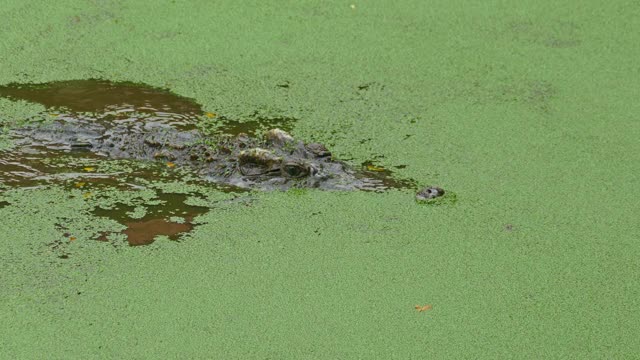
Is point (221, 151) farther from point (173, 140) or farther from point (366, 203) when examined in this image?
point (366, 203)

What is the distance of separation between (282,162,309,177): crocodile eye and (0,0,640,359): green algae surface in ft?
0.28

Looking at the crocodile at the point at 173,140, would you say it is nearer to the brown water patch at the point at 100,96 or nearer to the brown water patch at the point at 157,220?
the brown water patch at the point at 100,96

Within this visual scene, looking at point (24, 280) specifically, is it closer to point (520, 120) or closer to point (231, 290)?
point (231, 290)

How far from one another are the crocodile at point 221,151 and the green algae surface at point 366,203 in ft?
0.24

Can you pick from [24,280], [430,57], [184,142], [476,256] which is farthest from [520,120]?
[24,280]

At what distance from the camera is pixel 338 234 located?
2727 mm

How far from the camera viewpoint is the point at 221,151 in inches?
124

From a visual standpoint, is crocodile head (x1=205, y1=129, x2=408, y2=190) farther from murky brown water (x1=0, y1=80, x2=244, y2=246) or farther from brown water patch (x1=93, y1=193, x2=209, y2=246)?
brown water patch (x1=93, y1=193, x2=209, y2=246)

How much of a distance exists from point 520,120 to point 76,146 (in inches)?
58.2

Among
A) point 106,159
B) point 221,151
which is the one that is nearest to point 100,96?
point 106,159

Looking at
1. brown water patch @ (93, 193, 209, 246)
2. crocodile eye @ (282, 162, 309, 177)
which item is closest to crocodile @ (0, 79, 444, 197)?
crocodile eye @ (282, 162, 309, 177)

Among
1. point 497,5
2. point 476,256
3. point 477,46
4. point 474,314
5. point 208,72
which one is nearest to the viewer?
point 474,314

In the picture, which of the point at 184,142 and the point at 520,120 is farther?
the point at 520,120

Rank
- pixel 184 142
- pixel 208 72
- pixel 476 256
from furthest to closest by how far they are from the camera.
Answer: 1. pixel 208 72
2. pixel 184 142
3. pixel 476 256
